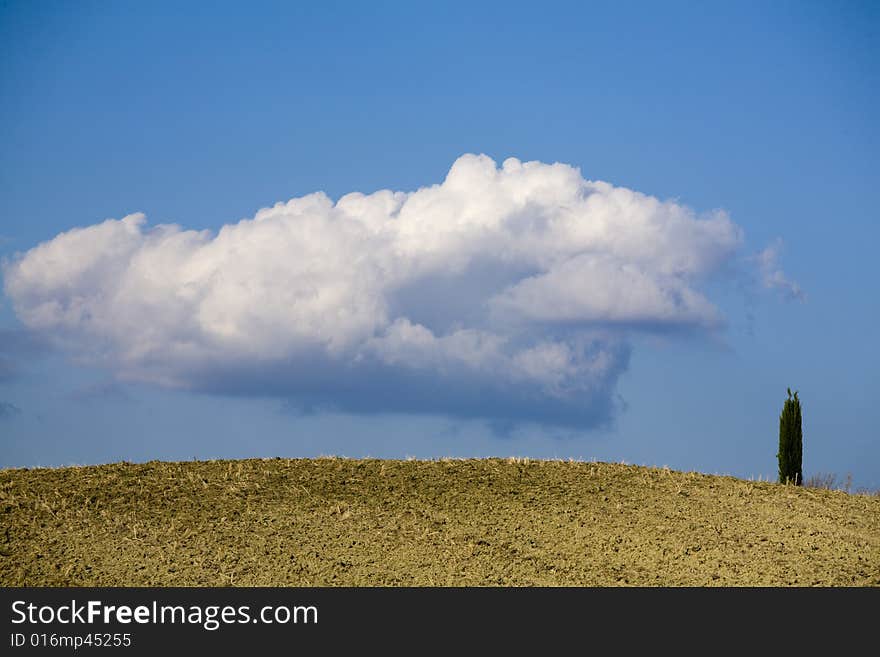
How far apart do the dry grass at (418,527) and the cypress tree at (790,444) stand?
1561 mm

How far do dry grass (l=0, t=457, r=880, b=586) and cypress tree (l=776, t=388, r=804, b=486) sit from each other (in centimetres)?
156

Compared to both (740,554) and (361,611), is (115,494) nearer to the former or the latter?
(361,611)

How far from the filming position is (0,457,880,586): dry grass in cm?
1288

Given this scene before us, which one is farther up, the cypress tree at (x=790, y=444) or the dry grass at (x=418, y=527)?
the cypress tree at (x=790, y=444)

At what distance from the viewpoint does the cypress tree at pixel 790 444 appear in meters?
20.3

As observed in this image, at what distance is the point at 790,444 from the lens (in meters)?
20.5

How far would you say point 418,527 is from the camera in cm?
1459

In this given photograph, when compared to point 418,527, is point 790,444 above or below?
above

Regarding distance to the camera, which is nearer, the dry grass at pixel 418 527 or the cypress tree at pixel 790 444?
the dry grass at pixel 418 527

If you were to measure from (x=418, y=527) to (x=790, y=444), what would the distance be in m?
9.92

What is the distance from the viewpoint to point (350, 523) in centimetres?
1459

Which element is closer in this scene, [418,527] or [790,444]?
[418,527]

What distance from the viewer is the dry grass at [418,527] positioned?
12.9 m

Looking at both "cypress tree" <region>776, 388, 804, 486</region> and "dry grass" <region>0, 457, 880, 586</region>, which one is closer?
"dry grass" <region>0, 457, 880, 586</region>
